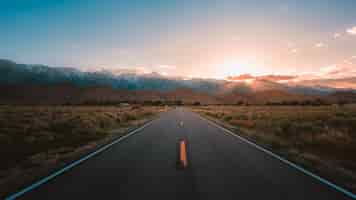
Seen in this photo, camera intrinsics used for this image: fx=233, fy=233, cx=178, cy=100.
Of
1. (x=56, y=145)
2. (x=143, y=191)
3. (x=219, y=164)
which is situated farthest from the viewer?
(x=56, y=145)

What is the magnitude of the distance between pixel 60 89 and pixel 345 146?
166302 mm

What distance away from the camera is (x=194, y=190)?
4.59 m

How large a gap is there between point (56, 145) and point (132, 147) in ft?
13.7

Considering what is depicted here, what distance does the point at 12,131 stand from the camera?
1450 cm

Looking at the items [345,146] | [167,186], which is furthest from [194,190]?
[345,146]

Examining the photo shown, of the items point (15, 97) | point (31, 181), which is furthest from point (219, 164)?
point (15, 97)

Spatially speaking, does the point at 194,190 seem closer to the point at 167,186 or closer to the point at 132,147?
the point at 167,186

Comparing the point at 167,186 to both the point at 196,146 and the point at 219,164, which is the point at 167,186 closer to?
the point at 219,164

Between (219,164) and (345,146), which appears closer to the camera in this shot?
(219,164)

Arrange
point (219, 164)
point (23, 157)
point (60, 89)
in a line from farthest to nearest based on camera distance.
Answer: point (60, 89)
point (23, 157)
point (219, 164)

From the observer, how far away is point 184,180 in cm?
518

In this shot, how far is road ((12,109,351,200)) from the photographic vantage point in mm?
4414

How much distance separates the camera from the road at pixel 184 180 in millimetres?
4414

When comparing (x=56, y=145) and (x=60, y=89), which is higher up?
(x=60, y=89)
